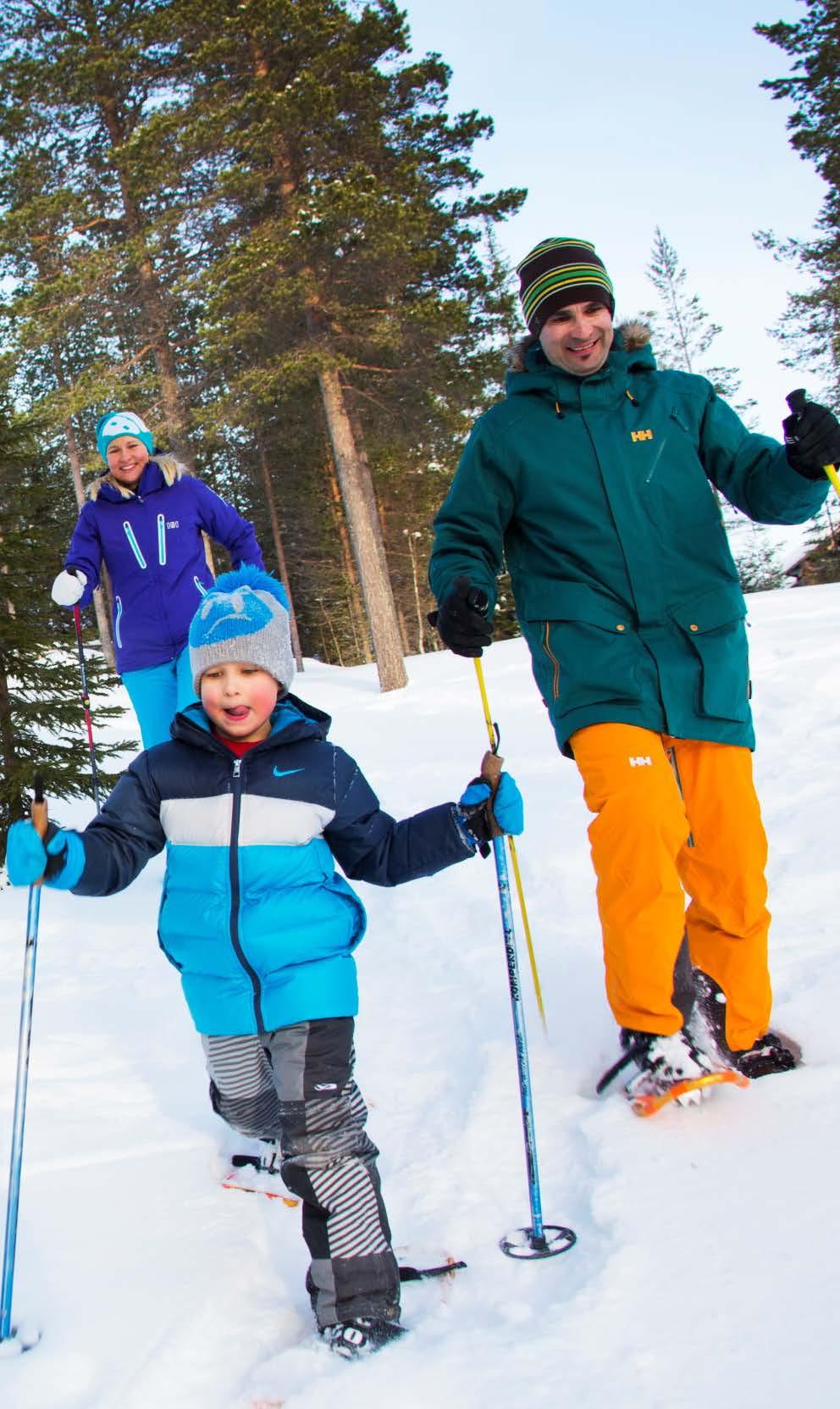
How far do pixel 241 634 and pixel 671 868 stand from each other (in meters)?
1.46

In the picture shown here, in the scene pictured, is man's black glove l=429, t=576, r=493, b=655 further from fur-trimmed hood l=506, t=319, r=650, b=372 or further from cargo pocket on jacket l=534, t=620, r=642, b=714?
fur-trimmed hood l=506, t=319, r=650, b=372

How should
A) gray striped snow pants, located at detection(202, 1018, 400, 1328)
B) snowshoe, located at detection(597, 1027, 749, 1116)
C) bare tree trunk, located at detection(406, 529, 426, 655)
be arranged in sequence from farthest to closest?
bare tree trunk, located at detection(406, 529, 426, 655), snowshoe, located at detection(597, 1027, 749, 1116), gray striped snow pants, located at detection(202, 1018, 400, 1328)

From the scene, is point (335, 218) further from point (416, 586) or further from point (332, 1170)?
point (416, 586)

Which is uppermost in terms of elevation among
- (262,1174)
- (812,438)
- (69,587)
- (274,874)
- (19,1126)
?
(69,587)

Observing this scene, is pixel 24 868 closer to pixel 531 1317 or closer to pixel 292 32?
pixel 531 1317

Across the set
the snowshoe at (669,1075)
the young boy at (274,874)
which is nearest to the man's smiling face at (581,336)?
the young boy at (274,874)

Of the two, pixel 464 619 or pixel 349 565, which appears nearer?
pixel 464 619

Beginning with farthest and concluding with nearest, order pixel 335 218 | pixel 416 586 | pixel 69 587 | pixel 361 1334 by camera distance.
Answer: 1. pixel 416 586
2. pixel 335 218
3. pixel 69 587
4. pixel 361 1334

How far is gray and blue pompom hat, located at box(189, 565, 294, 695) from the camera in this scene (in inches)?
118

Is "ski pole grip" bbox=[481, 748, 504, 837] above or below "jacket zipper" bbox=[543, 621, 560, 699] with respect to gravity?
below

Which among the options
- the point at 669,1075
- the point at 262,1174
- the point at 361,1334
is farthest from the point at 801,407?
the point at 262,1174

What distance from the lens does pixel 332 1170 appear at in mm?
2469

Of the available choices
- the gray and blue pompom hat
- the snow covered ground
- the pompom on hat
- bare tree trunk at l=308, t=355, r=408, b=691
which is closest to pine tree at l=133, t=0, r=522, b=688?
bare tree trunk at l=308, t=355, r=408, b=691

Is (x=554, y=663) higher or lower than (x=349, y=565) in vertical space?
lower
